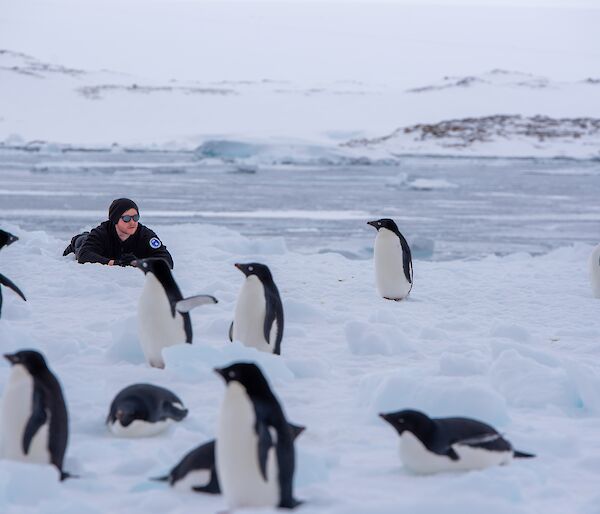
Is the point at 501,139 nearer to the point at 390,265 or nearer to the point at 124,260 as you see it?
the point at 390,265

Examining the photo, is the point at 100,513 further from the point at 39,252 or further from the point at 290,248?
the point at 290,248

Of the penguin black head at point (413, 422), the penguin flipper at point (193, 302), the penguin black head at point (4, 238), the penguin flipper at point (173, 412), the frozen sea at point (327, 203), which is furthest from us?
the frozen sea at point (327, 203)

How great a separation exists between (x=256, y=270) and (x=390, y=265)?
2.46 m

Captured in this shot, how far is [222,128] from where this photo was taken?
64.8 m

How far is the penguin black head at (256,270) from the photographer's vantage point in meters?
3.98

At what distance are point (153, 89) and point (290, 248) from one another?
72.9 metres

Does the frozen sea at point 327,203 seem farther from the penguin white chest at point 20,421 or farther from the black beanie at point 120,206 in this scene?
the penguin white chest at point 20,421

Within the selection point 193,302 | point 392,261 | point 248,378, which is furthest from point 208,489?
point 392,261

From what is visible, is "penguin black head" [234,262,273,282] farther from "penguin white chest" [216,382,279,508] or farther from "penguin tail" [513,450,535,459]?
"penguin white chest" [216,382,279,508]

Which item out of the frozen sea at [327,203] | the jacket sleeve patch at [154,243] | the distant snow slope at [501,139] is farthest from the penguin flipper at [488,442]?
the distant snow slope at [501,139]

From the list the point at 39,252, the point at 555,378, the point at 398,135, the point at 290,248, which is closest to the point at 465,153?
the point at 398,135

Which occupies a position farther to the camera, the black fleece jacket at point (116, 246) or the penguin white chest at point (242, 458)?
the black fleece jacket at point (116, 246)

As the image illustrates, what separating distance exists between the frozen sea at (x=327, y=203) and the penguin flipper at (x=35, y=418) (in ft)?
25.1

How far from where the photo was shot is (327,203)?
55.3 ft
